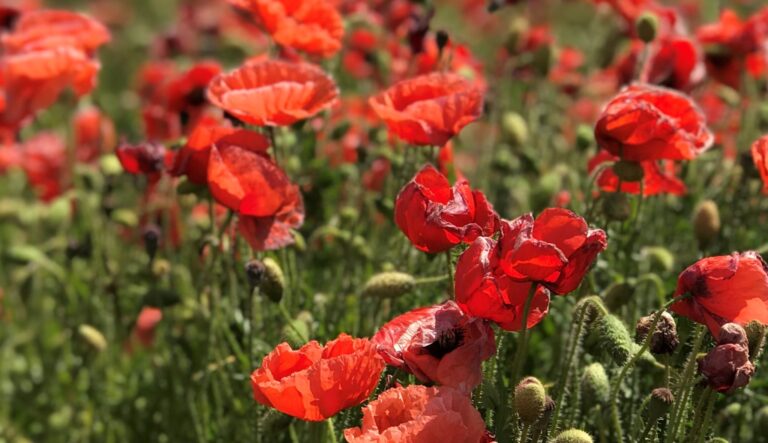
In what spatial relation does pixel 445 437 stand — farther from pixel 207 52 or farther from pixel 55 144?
pixel 207 52

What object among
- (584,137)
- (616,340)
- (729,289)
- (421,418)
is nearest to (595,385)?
(616,340)

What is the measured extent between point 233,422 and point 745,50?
4.87ft

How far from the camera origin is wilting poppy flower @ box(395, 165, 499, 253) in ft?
5.02

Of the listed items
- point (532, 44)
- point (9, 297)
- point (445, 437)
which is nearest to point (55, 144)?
point (9, 297)

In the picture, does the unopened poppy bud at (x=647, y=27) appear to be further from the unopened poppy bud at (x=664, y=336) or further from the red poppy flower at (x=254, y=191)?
the unopened poppy bud at (x=664, y=336)

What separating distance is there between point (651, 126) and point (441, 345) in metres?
0.57

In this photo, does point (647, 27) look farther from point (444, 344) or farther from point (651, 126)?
point (444, 344)

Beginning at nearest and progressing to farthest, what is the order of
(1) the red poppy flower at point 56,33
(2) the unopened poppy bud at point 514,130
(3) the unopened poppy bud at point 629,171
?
(3) the unopened poppy bud at point 629,171, (1) the red poppy flower at point 56,33, (2) the unopened poppy bud at point 514,130

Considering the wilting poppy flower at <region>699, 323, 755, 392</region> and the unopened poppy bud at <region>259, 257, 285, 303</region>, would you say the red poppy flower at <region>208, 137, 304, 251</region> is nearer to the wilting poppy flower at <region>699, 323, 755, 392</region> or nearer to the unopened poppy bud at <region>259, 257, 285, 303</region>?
the unopened poppy bud at <region>259, 257, 285, 303</region>

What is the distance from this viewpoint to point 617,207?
6.50 ft

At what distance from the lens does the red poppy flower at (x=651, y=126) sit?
5.82ft

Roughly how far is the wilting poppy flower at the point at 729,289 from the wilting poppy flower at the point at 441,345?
0.90ft

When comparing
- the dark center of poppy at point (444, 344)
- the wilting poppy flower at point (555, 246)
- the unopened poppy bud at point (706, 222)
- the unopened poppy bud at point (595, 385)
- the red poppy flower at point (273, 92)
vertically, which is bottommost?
the unopened poppy bud at point (595, 385)

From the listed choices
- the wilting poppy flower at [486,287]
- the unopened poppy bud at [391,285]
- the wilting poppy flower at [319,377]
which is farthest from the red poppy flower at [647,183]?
the wilting poppy flower at [319,377]
